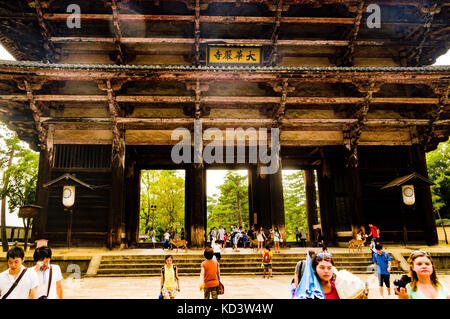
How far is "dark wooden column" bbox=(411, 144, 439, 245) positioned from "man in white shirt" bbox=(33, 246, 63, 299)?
14069 millimetres

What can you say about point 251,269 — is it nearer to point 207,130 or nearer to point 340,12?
point 207,130

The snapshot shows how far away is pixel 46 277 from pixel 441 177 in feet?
100

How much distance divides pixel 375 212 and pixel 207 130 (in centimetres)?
855

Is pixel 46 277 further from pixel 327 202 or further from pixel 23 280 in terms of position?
pixel 327 202

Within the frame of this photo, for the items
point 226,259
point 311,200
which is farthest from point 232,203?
point 226,259

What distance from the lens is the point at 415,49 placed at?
511 inches

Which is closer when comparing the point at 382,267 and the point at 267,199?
the point at 382,267

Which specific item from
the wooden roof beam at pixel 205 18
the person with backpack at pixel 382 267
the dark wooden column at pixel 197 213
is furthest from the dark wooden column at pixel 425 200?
the dark wooden column at pixel 197 213

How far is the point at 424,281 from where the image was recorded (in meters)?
2.78

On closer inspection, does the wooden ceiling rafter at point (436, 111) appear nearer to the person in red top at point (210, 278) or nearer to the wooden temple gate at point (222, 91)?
the wooden temple gate at point (222, 91)

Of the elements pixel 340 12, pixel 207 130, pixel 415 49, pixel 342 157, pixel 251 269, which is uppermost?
pixel 340 12

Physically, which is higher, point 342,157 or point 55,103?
point 55,103
